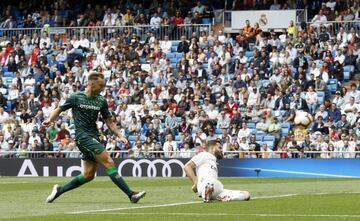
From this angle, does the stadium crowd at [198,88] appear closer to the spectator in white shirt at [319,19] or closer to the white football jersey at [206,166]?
the spectator in white shirt at [319,19]

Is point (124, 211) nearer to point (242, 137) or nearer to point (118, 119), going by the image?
point (242, 137)

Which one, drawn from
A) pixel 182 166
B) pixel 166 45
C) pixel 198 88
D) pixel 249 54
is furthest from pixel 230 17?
pixel 182 166

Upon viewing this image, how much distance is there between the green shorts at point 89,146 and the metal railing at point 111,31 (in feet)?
83.7

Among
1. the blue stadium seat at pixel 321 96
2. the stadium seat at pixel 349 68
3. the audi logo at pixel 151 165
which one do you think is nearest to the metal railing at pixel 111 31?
the stadium seat at pixel 349 68

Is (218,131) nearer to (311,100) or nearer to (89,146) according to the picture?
(311,100)

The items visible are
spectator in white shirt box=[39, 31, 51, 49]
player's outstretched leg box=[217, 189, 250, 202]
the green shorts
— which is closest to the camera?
player's outstretched leg box=[217, 189, 250, 202]

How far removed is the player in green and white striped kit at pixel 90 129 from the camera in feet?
58.7

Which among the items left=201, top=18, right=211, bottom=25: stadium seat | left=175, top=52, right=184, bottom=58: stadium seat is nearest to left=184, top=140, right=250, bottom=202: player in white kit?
left=175, top=52, right=184, bottom=58: stadium seat

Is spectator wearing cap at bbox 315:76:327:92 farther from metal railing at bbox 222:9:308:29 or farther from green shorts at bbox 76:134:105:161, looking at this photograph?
green shorts at bbox 76:134:105:161

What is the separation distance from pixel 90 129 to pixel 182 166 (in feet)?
54.0

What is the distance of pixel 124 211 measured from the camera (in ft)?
52.9

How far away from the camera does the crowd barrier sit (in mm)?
32844

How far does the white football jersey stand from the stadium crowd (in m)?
15.9

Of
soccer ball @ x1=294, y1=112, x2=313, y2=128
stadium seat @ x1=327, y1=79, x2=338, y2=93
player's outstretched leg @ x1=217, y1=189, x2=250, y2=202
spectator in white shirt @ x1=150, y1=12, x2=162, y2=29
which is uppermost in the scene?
spectator in white shirt @ x1=150, y1=12, x2=162, y2=29
